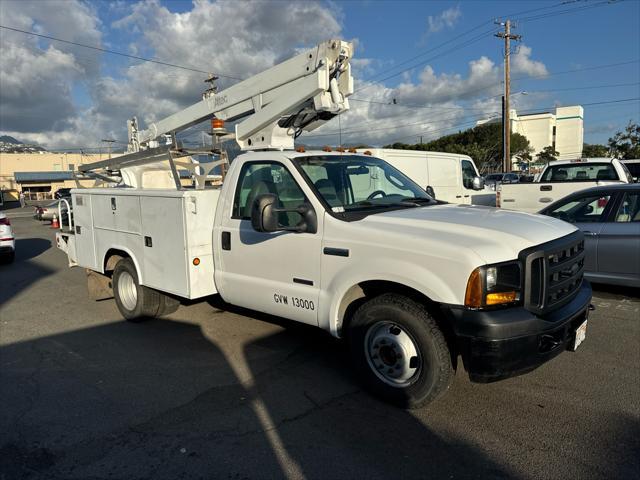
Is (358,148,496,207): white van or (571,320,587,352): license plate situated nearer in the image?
(571,320,587,352): license plate

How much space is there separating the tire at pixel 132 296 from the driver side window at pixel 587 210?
581 cm

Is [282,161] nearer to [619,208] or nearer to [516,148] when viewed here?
[619,208]

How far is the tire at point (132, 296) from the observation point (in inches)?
232

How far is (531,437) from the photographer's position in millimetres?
3279

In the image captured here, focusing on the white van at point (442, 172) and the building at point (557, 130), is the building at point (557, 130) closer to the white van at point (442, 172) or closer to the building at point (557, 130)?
the building at point (557, 130)

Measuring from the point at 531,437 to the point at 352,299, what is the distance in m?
1.62

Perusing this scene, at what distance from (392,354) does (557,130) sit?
109 metres

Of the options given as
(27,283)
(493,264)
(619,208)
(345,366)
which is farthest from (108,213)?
(619,208)

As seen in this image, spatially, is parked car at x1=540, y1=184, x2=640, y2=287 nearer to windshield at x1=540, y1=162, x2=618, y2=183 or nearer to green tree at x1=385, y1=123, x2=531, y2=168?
windshield at x1=540, y1=162, x2=618, y2=183

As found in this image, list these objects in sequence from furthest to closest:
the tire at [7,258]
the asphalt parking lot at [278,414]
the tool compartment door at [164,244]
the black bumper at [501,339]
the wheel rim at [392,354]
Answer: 1. the tire at [7,258]
2. the tool compartment door at [164,244]
3. the wheel rim at [392,354]
4. the black bumper at [501,339]
5. the asphalt parking lot at [278,414]

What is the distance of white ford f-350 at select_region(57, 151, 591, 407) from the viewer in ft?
10.6

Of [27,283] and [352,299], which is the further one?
[27,283]

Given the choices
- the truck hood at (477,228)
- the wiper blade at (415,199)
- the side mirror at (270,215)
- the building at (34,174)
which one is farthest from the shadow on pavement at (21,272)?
the building at (34,174)

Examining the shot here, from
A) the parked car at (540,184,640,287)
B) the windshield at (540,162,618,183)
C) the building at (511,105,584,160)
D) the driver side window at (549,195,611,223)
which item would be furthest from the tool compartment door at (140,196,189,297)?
the building at (511,105,584,160)
